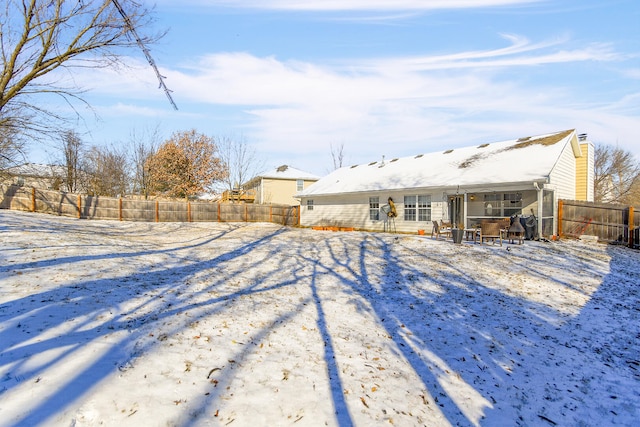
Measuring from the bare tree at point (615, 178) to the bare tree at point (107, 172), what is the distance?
45.4 meters

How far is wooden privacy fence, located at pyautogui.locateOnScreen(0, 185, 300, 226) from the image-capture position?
19.2m

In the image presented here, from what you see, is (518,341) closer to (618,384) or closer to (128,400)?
(618,384)

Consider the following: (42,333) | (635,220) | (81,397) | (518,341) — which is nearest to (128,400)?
(81,397)

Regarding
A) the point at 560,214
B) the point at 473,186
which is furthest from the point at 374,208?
the point at 560,214

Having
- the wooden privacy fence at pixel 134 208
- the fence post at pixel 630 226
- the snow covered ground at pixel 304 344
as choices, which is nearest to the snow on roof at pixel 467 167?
the wooden privacy fence at pixel 134 208

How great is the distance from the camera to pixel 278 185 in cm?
3528

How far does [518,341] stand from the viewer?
5.25 m

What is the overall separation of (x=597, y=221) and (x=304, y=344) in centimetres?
1559

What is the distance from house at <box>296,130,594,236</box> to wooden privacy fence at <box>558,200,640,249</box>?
0.49 metres

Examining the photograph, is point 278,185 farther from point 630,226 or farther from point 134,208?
point 630,226

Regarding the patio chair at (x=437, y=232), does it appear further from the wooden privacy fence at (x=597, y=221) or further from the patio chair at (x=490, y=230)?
the wooden privacy fence at (x=597, y=221)

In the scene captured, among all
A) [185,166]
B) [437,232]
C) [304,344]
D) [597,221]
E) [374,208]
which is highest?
[185,166]

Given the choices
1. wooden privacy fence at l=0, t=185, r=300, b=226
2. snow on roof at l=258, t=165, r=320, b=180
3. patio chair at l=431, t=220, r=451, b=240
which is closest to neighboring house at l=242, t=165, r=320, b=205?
snow on roof at l=258, t=165, r=320, b=180

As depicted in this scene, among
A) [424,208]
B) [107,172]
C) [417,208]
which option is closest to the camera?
[424,208]
